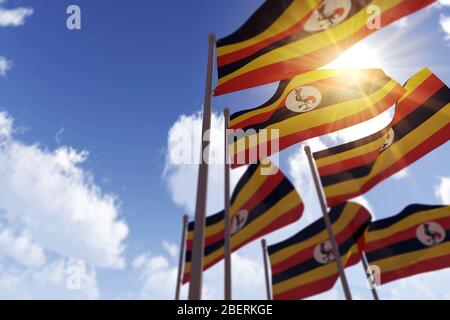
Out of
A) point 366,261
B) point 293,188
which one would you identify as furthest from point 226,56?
point 366,261

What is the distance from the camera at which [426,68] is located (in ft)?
35.2

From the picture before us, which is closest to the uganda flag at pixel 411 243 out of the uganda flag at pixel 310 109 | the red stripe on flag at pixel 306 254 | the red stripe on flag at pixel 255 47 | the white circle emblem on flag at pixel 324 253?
the red stripe on flag at pixel 306 254

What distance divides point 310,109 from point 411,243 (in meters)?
7.78

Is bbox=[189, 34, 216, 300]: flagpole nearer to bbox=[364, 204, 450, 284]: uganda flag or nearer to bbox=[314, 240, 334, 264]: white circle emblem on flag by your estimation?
bbox=[314, 240, 334, 264]: white circle emblem on flag

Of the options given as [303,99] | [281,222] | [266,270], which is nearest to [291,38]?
[303,99]

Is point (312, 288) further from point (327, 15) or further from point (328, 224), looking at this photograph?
point (327, 15)

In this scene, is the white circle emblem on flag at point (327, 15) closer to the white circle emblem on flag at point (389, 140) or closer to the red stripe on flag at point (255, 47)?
the red stripe on flag at point (255, 47)

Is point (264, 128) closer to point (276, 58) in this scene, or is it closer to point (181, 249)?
point (276, 58)

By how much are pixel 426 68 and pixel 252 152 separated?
22.9 feet

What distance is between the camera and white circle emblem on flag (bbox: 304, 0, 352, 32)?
7.09 meters

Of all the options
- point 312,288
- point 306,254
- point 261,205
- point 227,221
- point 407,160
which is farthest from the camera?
point 306,254

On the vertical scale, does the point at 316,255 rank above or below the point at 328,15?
below

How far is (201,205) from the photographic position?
4.85 meters
